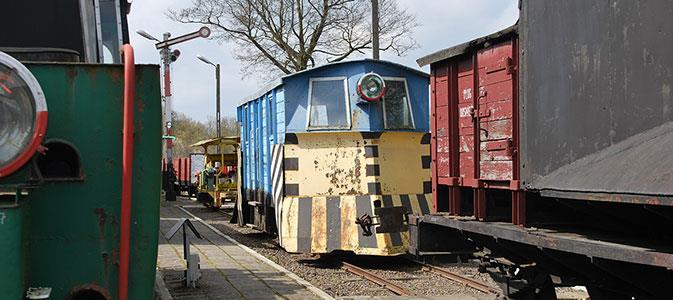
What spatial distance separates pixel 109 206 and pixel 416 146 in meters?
8.50

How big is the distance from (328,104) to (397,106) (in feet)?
3.53

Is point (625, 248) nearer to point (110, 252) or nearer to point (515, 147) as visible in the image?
point (515, 147)

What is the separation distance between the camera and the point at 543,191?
159 inches

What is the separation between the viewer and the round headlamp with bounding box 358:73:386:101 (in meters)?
10.5

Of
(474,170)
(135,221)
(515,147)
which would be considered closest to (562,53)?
(515,147)

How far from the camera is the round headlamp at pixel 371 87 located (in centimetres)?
1052

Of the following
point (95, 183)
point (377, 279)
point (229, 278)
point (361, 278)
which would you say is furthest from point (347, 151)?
point (95, 183)

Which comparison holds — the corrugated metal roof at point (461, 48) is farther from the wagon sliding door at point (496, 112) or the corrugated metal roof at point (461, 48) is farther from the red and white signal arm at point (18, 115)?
the red and white signal arm at point (18, 115)

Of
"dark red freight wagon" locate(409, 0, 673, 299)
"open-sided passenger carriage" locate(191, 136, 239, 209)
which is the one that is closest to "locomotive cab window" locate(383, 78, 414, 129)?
"dark red freight wagon" locate(409, 0, 673, 299)

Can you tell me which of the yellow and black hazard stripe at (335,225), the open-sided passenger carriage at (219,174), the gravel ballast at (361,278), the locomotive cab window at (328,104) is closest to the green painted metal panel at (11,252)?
the gravel ballast at (361,278)

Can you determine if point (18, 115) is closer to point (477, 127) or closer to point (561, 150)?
point (561, 150)

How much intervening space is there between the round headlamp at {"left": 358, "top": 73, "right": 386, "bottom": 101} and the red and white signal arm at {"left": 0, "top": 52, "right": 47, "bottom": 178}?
8.18 meters

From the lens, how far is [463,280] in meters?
8.81

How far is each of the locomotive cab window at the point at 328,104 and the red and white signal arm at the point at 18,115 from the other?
26.9ft
